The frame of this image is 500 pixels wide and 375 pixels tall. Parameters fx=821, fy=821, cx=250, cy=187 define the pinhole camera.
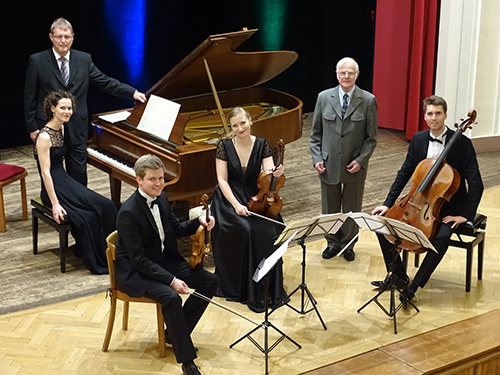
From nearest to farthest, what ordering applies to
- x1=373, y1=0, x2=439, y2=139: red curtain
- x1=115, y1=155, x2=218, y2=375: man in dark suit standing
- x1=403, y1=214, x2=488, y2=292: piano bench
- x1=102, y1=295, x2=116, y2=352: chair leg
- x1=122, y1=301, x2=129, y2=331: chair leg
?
1. x1=115, y1=155, x2=218, y2=375: man in dark suit standing
2. x1=102, y1=295, x2=116, y2=352: chair leg
3. x1=122, y1=301, x2=129, y2=331: chair leg
4. x1=403, y1=214, x2=488, y2=292: piano bench
5. x1=373, y1=0, x2=439, y2=139: red curtain

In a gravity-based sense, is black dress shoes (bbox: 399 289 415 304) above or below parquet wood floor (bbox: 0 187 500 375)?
above

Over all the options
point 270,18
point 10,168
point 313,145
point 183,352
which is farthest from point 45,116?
point 270,18

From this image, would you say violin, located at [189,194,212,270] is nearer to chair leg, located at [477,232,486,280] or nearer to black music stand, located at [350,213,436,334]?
black music stand, located at [350,213,436,334]

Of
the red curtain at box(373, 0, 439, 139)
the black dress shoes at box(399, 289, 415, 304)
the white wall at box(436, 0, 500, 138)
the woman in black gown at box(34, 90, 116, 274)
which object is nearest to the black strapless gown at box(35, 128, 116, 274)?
the woman in black gown at box(34, 90, 116, 274)

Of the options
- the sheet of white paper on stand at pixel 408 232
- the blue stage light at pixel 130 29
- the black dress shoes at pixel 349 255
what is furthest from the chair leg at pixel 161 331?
the blue stage light at pixel 130 29

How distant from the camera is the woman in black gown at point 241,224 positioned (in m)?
5.12

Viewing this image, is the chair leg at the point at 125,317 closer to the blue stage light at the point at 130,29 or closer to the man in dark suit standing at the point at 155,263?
the man in dark suit standing at the point at 155,263

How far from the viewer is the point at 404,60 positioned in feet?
28.8

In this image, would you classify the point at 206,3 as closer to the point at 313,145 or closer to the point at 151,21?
the point at 151,21

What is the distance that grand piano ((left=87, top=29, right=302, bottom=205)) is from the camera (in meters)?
5.66

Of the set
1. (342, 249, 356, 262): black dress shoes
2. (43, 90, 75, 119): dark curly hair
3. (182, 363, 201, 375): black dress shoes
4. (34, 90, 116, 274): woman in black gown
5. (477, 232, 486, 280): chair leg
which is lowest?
(182, 363, 201, 375): black dress shoes

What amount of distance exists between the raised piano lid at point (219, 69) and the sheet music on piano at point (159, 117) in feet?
0.27

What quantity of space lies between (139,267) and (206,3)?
16.7 ft

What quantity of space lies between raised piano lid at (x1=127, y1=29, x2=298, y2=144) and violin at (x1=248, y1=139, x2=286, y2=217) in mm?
890
